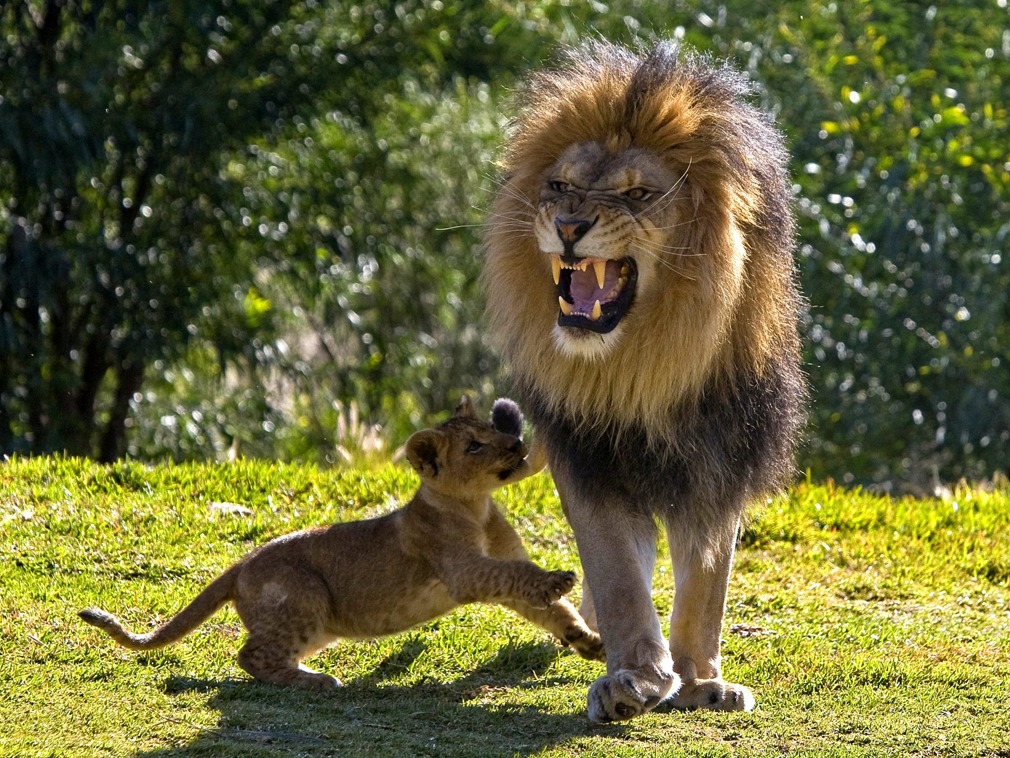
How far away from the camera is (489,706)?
4039 mm

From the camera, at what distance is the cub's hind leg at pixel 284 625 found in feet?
13.6

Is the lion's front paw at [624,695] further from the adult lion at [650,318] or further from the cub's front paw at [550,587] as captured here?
the cub's front paw at [550,587]

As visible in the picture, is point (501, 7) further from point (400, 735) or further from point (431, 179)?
point (400, 735)

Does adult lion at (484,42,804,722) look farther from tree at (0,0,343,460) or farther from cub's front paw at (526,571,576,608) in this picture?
tree at (0,0,343,460)

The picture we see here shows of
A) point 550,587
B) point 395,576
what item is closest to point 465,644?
point 395,576

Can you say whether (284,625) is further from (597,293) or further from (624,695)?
(597,293)

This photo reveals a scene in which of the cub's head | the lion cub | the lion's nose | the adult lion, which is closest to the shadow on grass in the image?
the lion cub

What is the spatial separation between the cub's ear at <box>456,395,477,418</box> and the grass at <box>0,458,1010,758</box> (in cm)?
71

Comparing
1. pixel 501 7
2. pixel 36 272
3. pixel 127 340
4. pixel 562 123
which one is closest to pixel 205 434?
pixel 127 340

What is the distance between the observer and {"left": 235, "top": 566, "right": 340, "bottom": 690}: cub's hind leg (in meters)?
4.13

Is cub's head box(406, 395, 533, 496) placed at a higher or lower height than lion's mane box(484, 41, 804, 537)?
lower

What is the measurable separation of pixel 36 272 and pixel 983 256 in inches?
225

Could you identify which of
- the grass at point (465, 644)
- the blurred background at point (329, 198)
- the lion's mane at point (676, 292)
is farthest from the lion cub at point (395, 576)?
the blurred background at point (329, 198)

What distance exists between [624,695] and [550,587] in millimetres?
398
